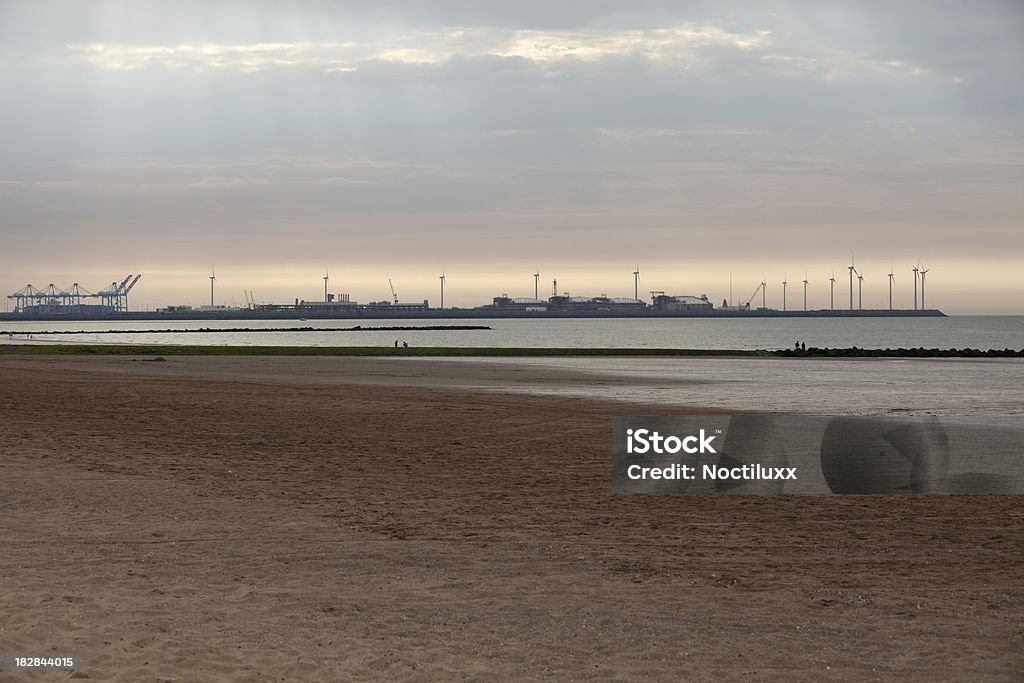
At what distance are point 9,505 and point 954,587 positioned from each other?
35.2ft

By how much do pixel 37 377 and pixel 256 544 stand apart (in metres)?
30.3

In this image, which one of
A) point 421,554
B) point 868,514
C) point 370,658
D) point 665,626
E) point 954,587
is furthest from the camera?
point 868,514

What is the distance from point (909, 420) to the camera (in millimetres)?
24938

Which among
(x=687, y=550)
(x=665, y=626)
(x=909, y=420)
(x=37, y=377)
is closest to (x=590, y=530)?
(x=687, y=550)

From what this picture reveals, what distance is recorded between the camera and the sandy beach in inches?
289

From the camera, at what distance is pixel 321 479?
14.7 metres

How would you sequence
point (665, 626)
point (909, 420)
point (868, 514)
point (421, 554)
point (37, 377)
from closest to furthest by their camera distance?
point (665, 626), point (421, 554), point (868, 514), point (909, 420), point (37, 377)

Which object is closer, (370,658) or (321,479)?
(370,658)

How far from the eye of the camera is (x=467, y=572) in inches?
380

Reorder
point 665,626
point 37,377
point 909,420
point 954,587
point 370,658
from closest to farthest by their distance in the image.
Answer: point 370,658 < point 665,626 < point 954,587 < point 909,420 < point 37,377

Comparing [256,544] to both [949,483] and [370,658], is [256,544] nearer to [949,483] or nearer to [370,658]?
[370,658]

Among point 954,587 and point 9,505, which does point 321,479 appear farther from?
point 954,587

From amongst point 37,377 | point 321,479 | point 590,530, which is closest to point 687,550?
point 590,530

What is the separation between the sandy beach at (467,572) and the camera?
7336 mm
